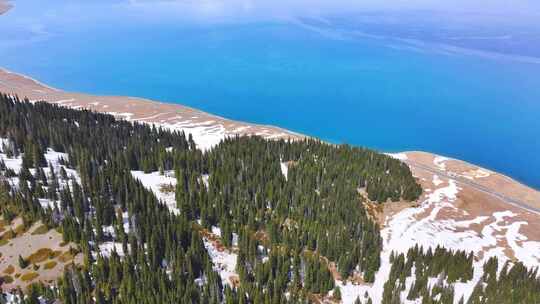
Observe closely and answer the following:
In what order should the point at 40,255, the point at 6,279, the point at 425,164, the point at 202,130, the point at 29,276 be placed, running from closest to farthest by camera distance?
the point at 6,279, the point at 29,276, the point at 40,255, the point at 425,164, the point at 202,130

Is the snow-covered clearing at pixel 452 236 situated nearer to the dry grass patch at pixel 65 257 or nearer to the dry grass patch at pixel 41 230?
the dry grass patch at pixel 65 257

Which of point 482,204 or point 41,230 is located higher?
point 41,230

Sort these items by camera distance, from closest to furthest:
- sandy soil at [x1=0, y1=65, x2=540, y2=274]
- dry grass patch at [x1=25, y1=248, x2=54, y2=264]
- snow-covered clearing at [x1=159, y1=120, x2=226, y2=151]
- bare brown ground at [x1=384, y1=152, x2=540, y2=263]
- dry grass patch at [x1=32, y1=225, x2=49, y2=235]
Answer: dry grass patch at [x1=25, y1=248, x2=54, y2=264], dry grass patch at [x1=32, y1=225, x2=49, y2=235], bare brown ground at [x1=384, y1=152, x2=540, y2=263], sandy soil at [x1=0, y1=65, x2=540, y2=274], snow-covered clearing at [x1=159, y1=120, x2=226, y2=151]

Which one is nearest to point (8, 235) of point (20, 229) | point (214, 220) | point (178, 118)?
point (20, 229)

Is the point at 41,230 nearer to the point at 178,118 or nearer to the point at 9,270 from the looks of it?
the point at 9,270

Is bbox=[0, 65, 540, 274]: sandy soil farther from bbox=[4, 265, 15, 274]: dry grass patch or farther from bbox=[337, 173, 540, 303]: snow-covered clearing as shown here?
bbox=[4, 265, 15, 274]: dry grass patch

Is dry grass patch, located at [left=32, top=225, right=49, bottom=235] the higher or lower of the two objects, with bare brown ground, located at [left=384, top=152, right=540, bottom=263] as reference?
higher

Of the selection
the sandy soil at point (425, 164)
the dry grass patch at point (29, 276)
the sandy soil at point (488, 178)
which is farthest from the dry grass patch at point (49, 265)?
the sandy soil at point (488, 178)

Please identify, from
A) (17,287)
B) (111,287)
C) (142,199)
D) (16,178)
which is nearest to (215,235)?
(142,199)

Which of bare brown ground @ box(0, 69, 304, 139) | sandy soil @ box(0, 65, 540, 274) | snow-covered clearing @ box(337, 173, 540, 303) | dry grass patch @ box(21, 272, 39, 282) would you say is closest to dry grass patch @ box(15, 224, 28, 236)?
dry grass patch @ box(21, 272, 39, 282)
